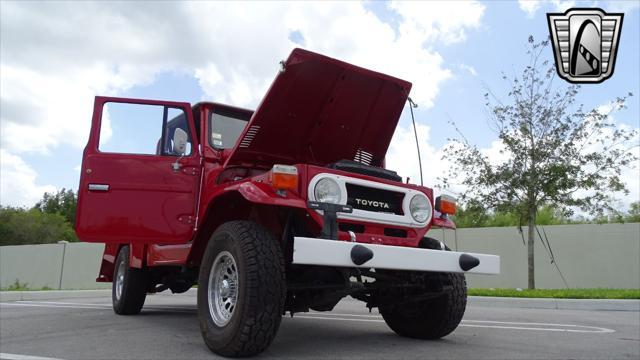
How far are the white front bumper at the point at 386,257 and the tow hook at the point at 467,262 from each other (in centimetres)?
3

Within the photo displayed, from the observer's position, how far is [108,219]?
5.23 m

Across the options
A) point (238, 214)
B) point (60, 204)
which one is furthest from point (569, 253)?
point (60, 204)

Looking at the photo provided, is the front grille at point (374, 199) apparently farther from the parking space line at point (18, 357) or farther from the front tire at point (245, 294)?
the parking space line at point (18, 357)

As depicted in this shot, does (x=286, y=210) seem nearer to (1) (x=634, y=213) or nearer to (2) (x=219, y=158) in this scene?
(2) (x=219, y=158)

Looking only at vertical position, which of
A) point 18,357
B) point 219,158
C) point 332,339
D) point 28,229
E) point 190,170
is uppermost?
point 28,229

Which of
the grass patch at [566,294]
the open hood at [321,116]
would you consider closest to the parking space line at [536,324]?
the open hood at [321,116]

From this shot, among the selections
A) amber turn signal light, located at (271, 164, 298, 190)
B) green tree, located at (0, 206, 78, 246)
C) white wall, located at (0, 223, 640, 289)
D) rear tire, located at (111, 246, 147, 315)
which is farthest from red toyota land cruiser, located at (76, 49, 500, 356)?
green tree, located at (0, 206, 78, 246)

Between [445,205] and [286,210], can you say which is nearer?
[286,210]

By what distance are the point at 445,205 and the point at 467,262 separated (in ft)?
2.61

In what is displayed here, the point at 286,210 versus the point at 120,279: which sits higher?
the point at 286,210

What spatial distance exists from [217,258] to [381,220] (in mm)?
1352

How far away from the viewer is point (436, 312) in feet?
15.8

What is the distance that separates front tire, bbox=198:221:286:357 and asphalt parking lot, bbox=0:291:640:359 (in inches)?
10.5

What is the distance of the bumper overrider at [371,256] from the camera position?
3625mm
